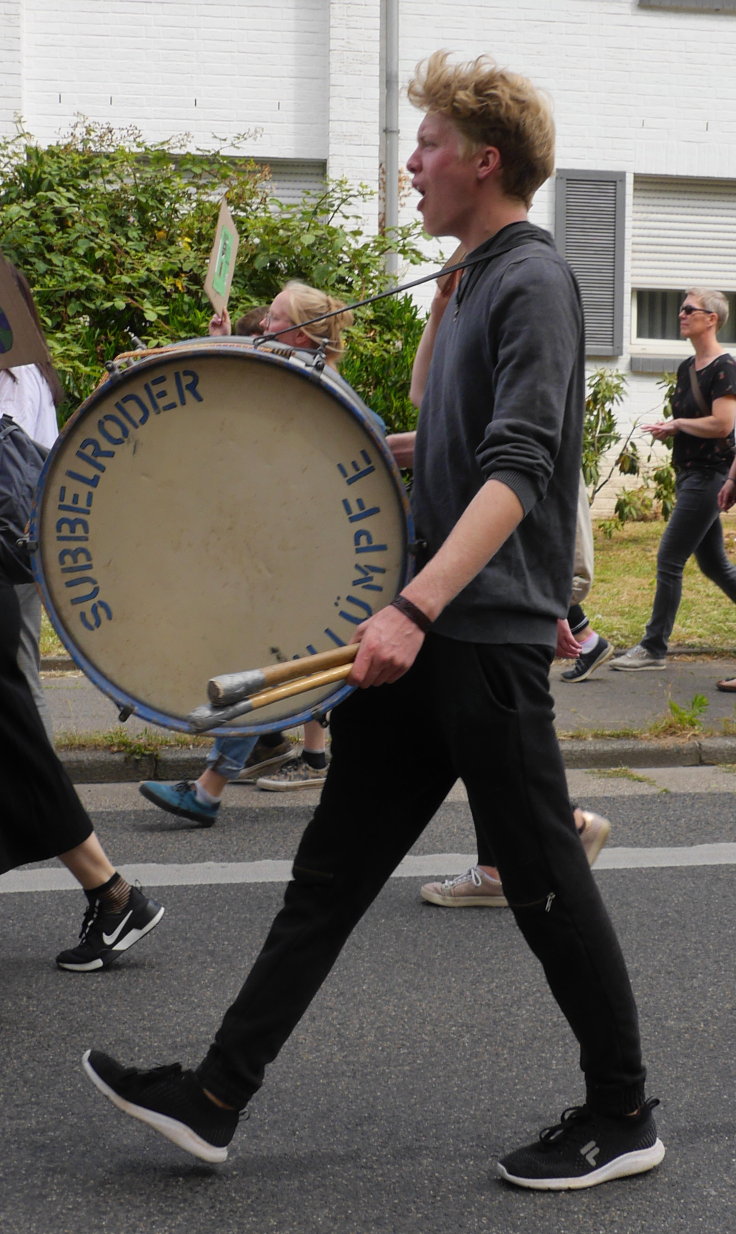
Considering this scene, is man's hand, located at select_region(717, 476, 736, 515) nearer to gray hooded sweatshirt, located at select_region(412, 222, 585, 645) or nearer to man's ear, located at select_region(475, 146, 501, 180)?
gray hooded sweatshirt, located at select_region(412, 222, 585, 645)

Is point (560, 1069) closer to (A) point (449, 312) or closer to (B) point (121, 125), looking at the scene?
(A) point (449, 312)

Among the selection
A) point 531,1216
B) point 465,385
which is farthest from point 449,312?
point 531,1216

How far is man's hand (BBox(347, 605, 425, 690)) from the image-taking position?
95.2 inches

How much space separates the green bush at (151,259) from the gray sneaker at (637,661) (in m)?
2.90

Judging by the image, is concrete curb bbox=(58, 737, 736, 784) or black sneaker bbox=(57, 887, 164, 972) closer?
black sneaker bbox=(57, 887, 164, 972)

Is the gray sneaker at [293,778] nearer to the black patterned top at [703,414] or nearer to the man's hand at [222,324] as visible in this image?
the man's hand at [222,324]

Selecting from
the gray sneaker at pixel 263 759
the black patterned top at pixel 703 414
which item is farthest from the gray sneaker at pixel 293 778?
the black patterned top at pixel 703 414

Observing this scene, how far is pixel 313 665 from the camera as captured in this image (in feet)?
7.69

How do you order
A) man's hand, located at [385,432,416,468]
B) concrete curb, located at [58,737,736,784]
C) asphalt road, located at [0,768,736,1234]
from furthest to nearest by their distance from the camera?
concrete curb, located at [58,737,736,784]
man's hand, located at [385,432,416,468]
asphalt road, located at [0,768,736,1234]

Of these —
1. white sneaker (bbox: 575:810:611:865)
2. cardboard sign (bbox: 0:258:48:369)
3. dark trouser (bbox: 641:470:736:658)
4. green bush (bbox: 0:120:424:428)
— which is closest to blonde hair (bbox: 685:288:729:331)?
dark trouser (bbox: 641:470:736:658)

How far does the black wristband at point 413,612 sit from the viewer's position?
2453mm

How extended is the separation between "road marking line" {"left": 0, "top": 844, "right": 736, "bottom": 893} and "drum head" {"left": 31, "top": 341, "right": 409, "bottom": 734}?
2.04 m

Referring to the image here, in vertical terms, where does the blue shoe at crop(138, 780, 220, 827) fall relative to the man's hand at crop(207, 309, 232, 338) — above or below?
below

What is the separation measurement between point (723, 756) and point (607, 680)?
1.55 meters
